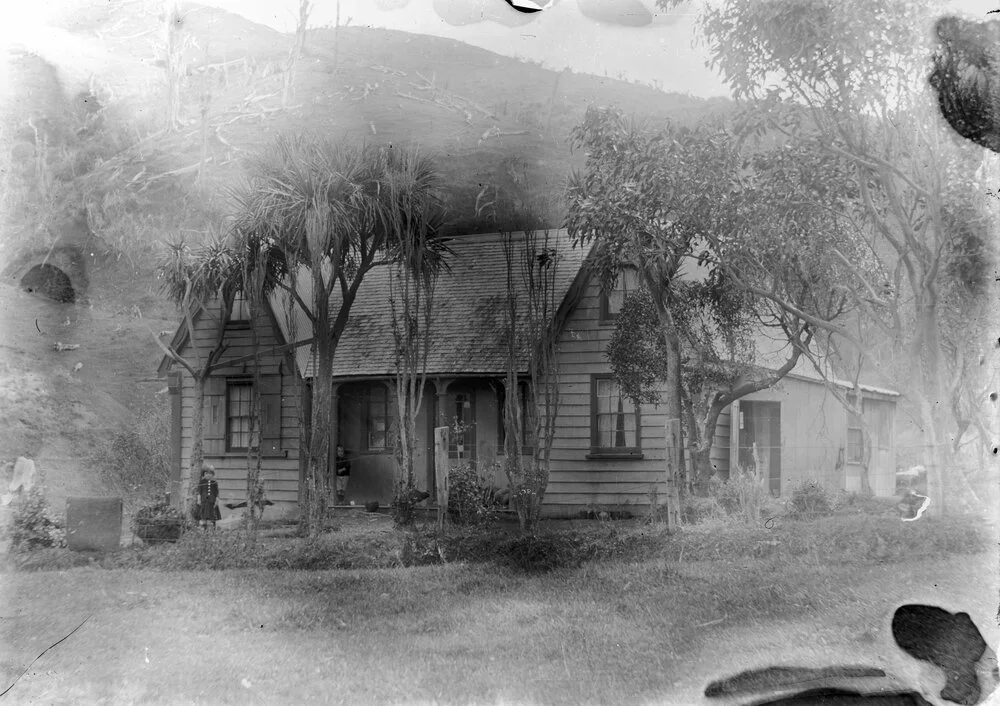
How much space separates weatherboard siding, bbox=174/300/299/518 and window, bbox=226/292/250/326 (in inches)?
1.8

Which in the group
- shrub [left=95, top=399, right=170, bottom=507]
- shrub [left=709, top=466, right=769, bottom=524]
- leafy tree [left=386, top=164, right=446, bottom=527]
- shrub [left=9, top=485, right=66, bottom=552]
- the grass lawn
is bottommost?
the grass lawn

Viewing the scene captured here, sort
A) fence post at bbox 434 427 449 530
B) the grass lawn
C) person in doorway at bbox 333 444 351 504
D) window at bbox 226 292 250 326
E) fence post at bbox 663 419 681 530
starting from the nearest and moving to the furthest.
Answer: the grass lawn
fence post at bbox 663 419 681 530
fence post at bbox 434 427 449 530
person in doorway at bbox 333 444 351 504
window at bbox 226 292 250 326

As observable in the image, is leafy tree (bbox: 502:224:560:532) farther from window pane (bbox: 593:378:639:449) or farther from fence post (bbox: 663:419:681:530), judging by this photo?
fence post (bbox: 663:419:681:530)

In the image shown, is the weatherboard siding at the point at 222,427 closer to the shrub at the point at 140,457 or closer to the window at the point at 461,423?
the shrub at the point at 140,457

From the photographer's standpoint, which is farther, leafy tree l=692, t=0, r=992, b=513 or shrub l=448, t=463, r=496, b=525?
leafy tree l=692, t=0, r=992, b=513

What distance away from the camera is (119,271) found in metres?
5.63

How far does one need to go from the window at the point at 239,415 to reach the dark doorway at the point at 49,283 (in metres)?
1.27

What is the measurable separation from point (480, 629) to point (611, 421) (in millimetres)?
1401

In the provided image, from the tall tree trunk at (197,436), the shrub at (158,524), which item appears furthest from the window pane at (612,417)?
the shrub at (158,524)

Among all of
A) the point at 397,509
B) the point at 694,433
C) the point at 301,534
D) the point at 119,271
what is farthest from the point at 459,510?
the point at 119,271

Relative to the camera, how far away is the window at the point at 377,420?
5.27 meters

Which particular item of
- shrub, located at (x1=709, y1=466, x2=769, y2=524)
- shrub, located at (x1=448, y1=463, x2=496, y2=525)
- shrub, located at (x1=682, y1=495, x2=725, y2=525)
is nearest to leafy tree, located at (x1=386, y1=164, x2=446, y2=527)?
shrub, located at (x1=448, y1=463, x2=496, y2=525)

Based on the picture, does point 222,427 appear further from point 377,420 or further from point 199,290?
point 377,420

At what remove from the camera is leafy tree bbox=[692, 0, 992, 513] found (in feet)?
17.5
